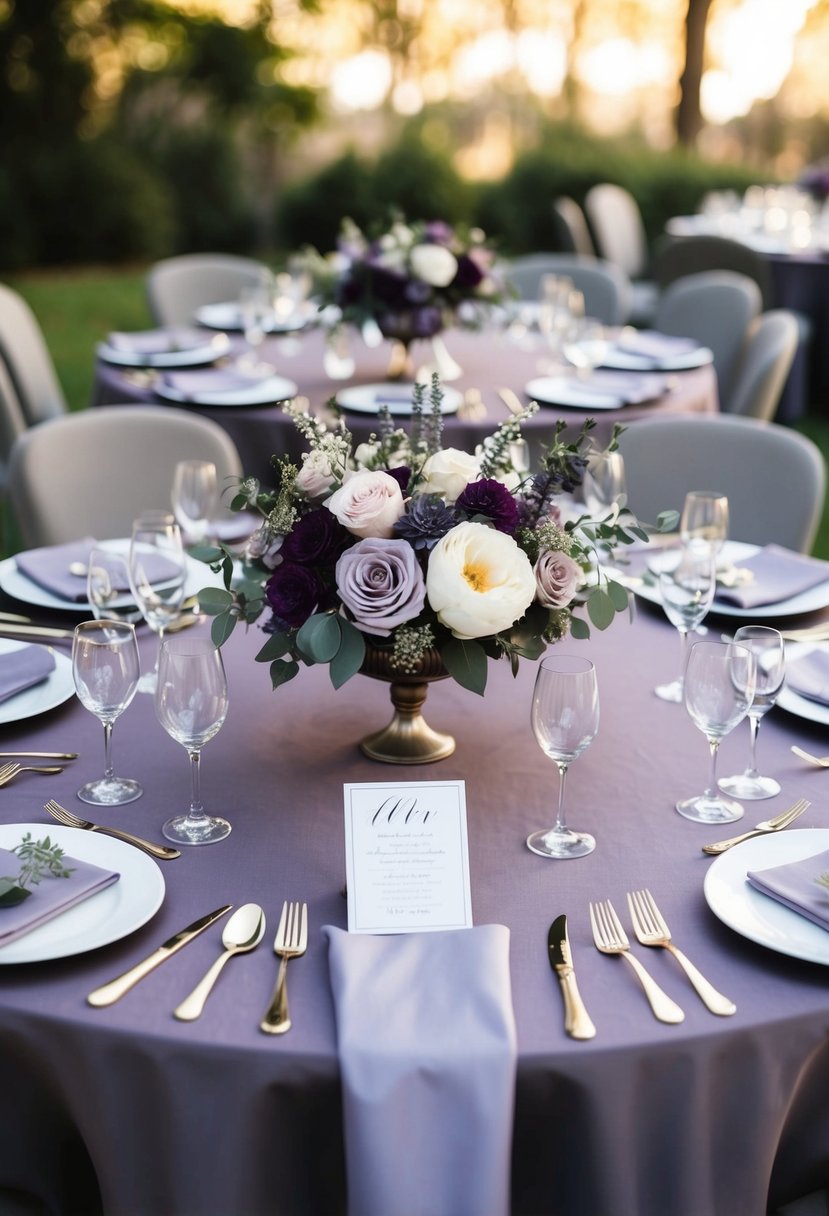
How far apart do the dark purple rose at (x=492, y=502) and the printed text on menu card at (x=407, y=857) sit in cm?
32

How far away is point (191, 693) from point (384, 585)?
25 centimetres

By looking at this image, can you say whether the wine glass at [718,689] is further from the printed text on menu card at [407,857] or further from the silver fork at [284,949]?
the silver fork at [284,949]

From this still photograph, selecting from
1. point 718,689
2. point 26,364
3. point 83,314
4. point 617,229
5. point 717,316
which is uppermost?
point 718,689

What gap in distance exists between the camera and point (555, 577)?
1.53 m

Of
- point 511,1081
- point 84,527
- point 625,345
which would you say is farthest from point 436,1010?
point 625,345

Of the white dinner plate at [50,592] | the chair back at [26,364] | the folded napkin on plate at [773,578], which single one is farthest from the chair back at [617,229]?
the white dinner plate at [50,592]

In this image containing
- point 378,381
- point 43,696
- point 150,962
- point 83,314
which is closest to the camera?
point 150,962

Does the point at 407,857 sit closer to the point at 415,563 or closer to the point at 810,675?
the point at 415,563

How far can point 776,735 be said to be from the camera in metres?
1.84

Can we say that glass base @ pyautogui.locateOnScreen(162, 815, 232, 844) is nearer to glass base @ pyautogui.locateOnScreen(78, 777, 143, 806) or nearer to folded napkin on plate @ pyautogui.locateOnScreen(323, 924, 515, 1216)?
glass base @ pyautogui.locateOnScreen(78, 777, 143, 806)

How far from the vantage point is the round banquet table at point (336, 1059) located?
119 centimetres

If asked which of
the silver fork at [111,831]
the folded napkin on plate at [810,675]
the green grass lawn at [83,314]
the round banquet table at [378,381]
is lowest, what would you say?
the green grass lawn at [83,314]

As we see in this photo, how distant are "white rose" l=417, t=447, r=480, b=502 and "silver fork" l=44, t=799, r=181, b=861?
1.70 ft

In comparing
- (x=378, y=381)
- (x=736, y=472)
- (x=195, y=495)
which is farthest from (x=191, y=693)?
(x=378, y=381)
